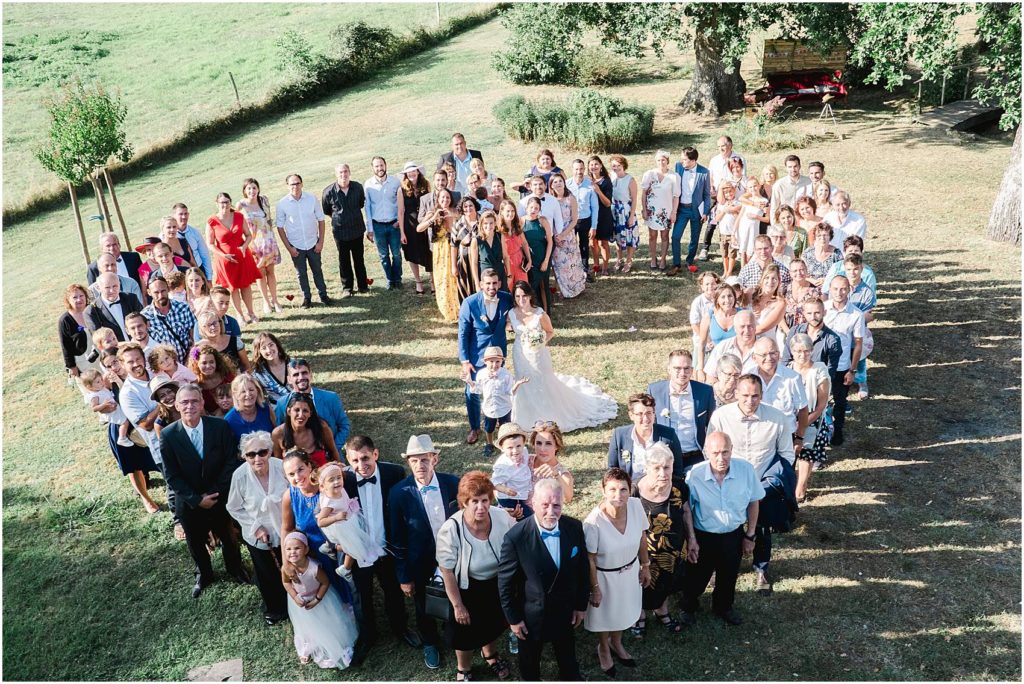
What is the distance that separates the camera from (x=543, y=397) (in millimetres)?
8258

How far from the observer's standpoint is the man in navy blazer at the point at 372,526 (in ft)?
17.7

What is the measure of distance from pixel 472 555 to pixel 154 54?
31.4 metres

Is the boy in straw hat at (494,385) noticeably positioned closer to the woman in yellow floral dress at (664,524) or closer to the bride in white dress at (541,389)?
the bride in white dress at (541,389)

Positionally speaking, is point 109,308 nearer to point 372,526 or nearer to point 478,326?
point 478,326

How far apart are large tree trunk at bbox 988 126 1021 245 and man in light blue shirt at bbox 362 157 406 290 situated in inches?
353

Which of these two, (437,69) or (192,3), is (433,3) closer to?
(437,69)

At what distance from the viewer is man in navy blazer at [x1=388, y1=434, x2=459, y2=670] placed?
5.31m

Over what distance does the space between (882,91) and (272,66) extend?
19745 mm

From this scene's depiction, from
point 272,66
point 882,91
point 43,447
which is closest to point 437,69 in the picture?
point 272,66

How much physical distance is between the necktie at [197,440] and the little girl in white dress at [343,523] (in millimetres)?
1144

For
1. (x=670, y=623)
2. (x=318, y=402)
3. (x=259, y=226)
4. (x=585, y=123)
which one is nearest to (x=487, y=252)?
(x=259, y=226)

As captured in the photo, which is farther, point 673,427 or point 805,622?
point 673,427

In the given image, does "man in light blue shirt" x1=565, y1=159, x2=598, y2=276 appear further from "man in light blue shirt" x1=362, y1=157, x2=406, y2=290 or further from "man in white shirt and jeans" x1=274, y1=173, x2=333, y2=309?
"man in white shirt and jeans" x1=274, y1=173, x2=333, y2=309

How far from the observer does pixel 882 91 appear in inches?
830
